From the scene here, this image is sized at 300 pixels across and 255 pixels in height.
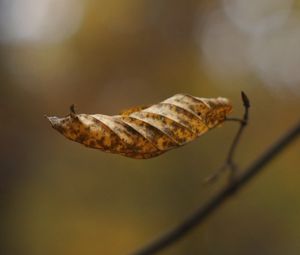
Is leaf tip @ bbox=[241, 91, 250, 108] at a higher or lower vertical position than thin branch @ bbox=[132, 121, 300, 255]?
higher

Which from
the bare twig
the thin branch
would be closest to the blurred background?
the bare twig

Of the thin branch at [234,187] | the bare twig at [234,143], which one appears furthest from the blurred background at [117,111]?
the thin branch at [234,187]

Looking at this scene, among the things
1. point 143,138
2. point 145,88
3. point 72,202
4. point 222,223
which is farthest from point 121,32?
point 143,138

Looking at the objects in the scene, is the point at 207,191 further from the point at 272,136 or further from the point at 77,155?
the point at 77,155

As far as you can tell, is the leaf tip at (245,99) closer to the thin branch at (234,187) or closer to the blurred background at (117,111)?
the thin branch at (234,187)

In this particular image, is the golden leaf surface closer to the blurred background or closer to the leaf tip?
the leaf tip

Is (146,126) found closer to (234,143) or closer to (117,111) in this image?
(234,143)
